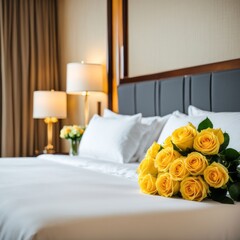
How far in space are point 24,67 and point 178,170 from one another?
3973 mm

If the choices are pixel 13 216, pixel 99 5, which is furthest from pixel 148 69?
pixel 13 216

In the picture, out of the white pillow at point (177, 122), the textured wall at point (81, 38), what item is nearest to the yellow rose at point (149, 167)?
the white pillow at point (177, 122)

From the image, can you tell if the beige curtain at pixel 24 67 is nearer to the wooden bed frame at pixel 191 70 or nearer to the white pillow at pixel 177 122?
the wooden bed frame at pixel 191 70

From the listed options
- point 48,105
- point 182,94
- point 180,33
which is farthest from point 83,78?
point 182,94

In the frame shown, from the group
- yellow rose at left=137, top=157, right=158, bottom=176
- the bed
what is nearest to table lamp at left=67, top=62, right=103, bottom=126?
the bed

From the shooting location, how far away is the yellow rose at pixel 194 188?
1741 millimetres

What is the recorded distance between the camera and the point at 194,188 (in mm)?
1744

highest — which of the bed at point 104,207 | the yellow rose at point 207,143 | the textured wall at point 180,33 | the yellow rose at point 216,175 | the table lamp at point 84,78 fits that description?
the textured wall at point 180,33

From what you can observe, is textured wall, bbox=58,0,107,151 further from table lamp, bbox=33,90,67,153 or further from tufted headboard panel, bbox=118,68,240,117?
tufted headboard panel, bbox=118,68,240,117

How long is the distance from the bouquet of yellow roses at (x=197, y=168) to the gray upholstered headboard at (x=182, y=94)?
3.80 ft

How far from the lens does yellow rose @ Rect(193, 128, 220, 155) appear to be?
5.77ft

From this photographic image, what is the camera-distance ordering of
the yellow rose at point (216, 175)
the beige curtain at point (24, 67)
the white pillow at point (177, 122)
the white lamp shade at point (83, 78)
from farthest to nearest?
the beige curtain at point (24, 67)
the white lamp shade at point (83, 78)
the white pillow at point (177, 122)
the yellow rose at point (216, 175)

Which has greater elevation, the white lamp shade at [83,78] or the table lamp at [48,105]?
the white lamp shade at [83,78]

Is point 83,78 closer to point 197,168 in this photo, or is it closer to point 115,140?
point 115,140
